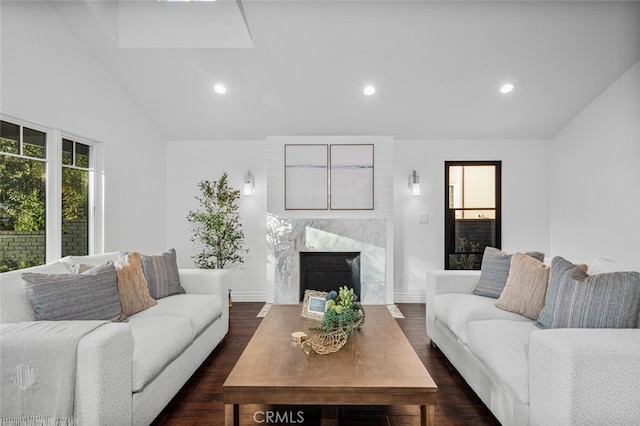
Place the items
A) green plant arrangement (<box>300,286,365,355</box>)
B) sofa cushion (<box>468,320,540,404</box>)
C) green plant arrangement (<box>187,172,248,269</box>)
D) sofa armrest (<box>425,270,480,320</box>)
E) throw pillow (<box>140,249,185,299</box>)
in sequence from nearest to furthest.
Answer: sofa cushion (<box>468,320,540,404</box>)
green plant arrangement (<box>300,286,365,355</box>)
throw pillow (<box>140,249,185,299</box>)
sofa armrest (<box>425,270,480,320</box>)
green plant arrangement (<box>187,172,248,269</box>)

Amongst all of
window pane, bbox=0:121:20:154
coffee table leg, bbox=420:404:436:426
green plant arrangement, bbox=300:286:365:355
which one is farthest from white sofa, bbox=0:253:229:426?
coffee table leg, bbox=420:404:436:426

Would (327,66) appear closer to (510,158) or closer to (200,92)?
(200,92)

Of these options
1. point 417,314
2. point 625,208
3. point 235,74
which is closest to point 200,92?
point 235,74

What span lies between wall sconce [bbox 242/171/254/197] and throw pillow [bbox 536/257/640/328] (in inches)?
153

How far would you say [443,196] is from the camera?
201 inches

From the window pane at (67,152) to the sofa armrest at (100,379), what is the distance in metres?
2.35

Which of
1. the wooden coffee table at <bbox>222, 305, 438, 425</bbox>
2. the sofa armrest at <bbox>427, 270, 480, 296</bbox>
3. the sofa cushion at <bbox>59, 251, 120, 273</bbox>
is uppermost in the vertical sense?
the sofa cushion at <bbox>59, 251, 120, 273</bbox>

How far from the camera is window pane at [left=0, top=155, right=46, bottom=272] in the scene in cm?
273

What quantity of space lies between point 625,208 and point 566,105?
1.39m

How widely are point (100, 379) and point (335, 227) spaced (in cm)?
343

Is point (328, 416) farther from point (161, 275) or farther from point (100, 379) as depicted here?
point (161, 275)

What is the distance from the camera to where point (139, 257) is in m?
2.89

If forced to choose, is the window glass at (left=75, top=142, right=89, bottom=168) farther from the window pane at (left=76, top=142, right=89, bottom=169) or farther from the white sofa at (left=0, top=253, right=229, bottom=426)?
the white sofa at (left=0, top=253, right=229, bottom=426)

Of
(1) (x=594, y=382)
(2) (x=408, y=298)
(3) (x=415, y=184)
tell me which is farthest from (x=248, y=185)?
(1) (x=594, y=382)
